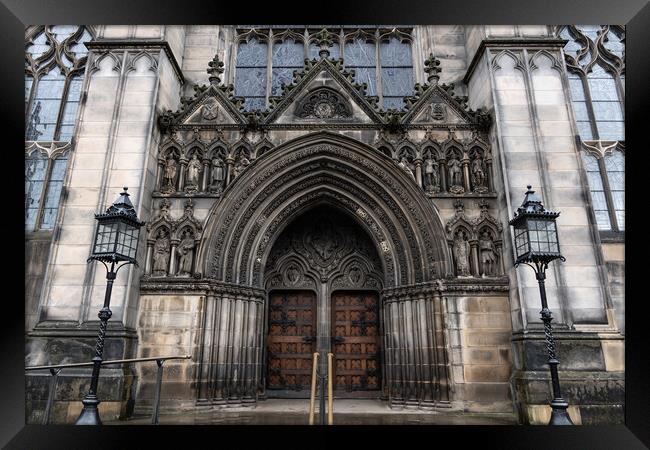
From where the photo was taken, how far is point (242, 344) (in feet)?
30.7

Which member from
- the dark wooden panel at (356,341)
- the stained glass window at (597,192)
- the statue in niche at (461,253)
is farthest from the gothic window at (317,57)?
the dark wooden panel at (356,341)

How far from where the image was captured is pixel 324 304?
10695 millimetres

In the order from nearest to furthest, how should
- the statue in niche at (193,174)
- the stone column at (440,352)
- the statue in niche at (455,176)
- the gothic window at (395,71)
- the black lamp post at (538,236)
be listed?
the black lamp post at (538,236) < the stone column at (440,352) < the statue in niche at (455,176) < the statue in niche at (193,174) < the gothic window at (395,71)

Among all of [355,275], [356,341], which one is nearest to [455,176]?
[355,275]

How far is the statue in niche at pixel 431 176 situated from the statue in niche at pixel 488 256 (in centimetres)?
155

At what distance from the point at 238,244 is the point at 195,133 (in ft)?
9.58

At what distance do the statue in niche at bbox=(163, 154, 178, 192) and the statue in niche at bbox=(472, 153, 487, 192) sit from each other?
6913mm

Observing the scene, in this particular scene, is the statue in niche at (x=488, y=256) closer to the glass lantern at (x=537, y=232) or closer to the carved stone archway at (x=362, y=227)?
the carved stone archway at (x=362, y=227)

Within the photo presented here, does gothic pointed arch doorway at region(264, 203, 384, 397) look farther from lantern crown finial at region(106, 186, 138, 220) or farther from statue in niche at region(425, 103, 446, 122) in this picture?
lantern crown finial at region(106, 186, 138, 220)

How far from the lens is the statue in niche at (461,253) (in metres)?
9.20

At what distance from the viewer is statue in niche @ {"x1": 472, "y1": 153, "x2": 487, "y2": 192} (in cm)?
980

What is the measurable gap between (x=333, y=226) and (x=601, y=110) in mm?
7635

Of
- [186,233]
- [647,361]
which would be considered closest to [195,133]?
[186,233]
